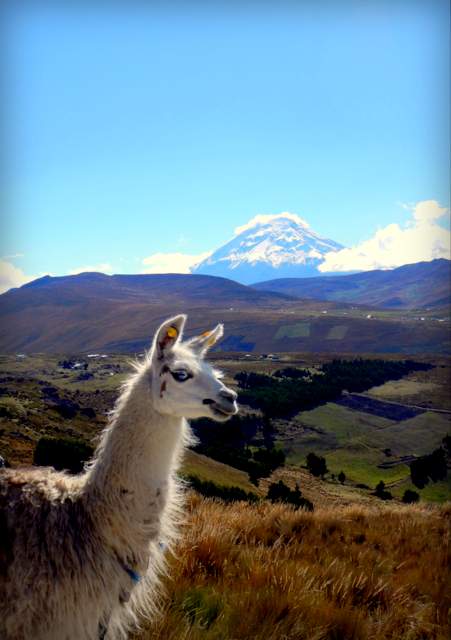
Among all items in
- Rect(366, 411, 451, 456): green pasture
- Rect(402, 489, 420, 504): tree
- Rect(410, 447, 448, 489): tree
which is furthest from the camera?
Rect(366, 411, 451, 456): green pasture

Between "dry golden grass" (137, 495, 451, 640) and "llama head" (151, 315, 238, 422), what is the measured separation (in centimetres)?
170

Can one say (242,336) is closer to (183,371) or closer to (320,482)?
(320,482)

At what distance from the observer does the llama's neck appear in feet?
12.8

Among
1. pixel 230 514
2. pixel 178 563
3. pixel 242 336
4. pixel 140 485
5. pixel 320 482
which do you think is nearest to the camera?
pixel 140 485

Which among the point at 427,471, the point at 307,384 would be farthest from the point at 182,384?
the point at 307,384

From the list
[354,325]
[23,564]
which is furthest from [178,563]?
[354,325]

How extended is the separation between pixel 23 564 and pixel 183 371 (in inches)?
71.3

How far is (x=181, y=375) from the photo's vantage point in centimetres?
411

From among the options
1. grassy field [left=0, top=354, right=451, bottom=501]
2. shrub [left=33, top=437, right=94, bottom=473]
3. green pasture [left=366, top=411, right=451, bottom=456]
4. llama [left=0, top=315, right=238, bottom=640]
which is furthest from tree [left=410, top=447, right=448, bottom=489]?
llama [left=0, top=315, right=238, bottom=640]

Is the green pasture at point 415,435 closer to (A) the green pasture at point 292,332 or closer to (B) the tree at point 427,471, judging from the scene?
(B) the tree at point 427,471

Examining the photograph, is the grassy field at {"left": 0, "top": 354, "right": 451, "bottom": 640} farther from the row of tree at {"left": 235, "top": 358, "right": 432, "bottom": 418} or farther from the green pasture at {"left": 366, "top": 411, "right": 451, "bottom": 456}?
the row of tree at {"left": 235, "top": 358, "right": 432, "bottom": 418}

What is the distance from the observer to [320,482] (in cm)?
3797

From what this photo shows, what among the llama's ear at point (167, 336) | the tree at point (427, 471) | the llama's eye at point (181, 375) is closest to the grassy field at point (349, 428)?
the tree at point (427, 471)

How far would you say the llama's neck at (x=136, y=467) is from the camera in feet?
12.8
